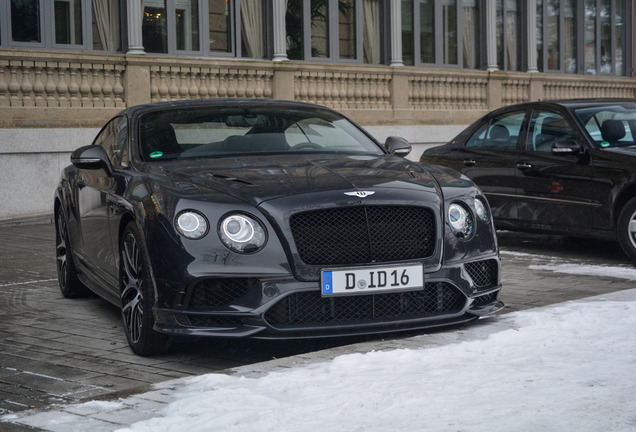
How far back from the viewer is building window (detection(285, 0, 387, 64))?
21016 mm

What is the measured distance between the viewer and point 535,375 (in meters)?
4.71

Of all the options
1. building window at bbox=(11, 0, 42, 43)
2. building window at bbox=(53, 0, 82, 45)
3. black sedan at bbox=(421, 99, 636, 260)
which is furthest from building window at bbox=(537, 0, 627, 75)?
black sedan at bbox=(421, 99, 636, 260)

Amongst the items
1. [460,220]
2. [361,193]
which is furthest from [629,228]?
[361,193]

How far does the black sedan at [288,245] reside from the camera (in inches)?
216

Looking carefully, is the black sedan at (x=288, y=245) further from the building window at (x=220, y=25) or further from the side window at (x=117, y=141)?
the building window at (x=220, y=25)

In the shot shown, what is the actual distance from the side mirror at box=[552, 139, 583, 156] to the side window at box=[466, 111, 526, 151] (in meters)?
0.84

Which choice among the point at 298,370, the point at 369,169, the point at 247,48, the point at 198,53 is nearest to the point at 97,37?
the point at 198,53

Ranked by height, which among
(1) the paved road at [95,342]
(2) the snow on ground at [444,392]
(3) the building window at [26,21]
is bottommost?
(1) the paved road at [95,342]

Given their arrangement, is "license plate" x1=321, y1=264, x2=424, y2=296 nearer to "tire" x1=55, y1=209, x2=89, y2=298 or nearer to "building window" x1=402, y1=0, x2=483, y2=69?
"tire" x1=55, y1=209, x2=89, y2=298

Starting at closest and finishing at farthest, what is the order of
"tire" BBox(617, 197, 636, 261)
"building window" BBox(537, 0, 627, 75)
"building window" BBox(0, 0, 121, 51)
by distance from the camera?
"tire" BBox(617, 197, 636, 261) < "building window" BBox(0, 0, 121, 51) < "building window" BBox(537, 0, 627, 75)

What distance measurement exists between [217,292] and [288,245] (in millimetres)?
438

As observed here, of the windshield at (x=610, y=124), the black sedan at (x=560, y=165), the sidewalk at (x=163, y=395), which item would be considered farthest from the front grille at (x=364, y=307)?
the windshield at (x=610, y=124)

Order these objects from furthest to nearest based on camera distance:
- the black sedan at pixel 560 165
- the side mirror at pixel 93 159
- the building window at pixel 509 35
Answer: the building window at pixel 509 35, the black sedan at pixel 560 165, the side mirror at pixel 93 159

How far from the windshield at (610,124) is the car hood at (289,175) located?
4.06 meters
